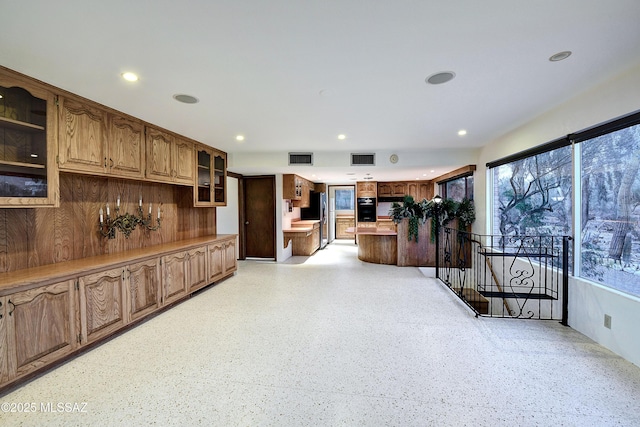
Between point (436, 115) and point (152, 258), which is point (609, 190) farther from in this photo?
point (152, 258)

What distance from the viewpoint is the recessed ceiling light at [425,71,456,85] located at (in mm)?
2324

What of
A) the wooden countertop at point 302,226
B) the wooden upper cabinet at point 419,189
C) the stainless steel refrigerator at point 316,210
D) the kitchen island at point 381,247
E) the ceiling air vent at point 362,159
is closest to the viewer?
the ceiling air vent at point 362,159

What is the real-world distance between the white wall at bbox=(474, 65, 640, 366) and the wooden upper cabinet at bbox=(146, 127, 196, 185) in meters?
5.05

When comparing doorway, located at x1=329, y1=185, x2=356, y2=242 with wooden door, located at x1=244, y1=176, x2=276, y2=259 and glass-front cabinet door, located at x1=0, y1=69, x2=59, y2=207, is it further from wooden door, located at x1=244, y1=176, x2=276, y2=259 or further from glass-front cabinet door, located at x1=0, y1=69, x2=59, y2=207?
glass-front cabinet door, located at x1=0, y1=69, x2=59, y2=207

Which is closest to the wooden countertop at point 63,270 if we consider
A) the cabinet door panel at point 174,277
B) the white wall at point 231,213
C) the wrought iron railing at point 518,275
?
the cabinet door panel at point 174,277

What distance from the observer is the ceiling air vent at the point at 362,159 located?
5.52 m

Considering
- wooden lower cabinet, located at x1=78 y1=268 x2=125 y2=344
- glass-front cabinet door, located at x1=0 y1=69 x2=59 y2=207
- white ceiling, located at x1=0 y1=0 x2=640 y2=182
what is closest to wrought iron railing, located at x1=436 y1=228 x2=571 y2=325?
white ceiling, located at x1=0 y1=0 x2=640 y2=182

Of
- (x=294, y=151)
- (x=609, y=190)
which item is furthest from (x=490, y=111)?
(x=294, y=151)

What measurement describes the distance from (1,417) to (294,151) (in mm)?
4782

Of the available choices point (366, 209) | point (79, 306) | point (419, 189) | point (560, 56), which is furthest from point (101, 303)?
point (419, 189)

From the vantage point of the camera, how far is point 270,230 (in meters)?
6.91

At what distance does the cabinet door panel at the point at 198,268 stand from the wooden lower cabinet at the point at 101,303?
3.71 feet

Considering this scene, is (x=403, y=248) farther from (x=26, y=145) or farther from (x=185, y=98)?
(x=26, y=145)

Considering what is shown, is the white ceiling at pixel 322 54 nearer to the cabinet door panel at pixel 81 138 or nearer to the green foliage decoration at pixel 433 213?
the cabinet door panel at pixel 81 138
